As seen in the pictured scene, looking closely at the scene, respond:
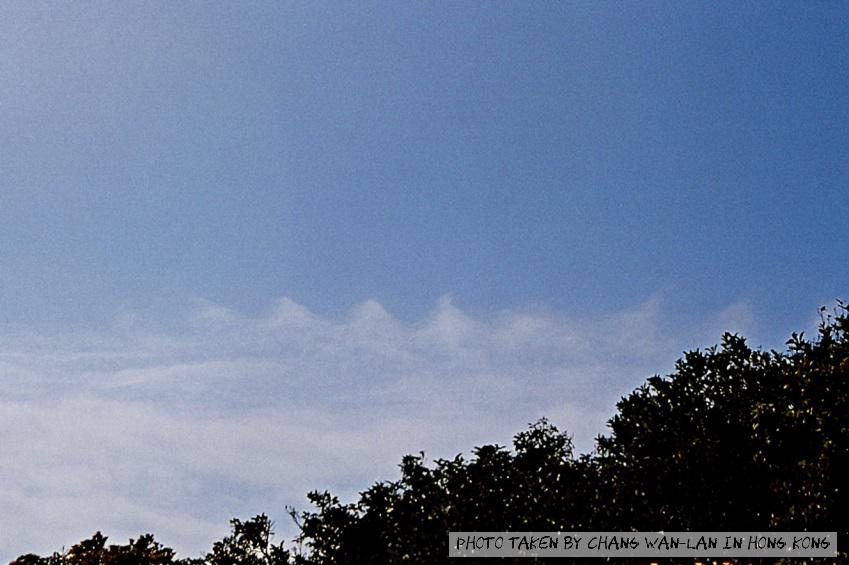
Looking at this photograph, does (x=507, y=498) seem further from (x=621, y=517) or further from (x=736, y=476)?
(x=736, y=476)

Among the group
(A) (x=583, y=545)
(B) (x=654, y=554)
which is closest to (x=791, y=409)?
(B) (x=654, y=554)

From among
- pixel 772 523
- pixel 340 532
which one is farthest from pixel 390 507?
pixel 772 523

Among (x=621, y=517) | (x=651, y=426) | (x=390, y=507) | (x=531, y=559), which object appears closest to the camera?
(x=531, y=559)

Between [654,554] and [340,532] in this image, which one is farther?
[340,532]

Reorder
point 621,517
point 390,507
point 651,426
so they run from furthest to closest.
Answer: point 390,507 < point 651,426 < point 621,517

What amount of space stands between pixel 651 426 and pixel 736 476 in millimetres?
2755

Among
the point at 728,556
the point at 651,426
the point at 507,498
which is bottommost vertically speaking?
the point at 728,556

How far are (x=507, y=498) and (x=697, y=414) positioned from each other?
6585 millimetres

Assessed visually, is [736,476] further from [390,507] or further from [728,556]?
[390,507]

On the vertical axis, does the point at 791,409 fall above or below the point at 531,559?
above

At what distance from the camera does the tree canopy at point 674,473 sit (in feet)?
55.6

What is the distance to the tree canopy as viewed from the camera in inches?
667

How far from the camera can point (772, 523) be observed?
632 inches

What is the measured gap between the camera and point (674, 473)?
1898 cm
